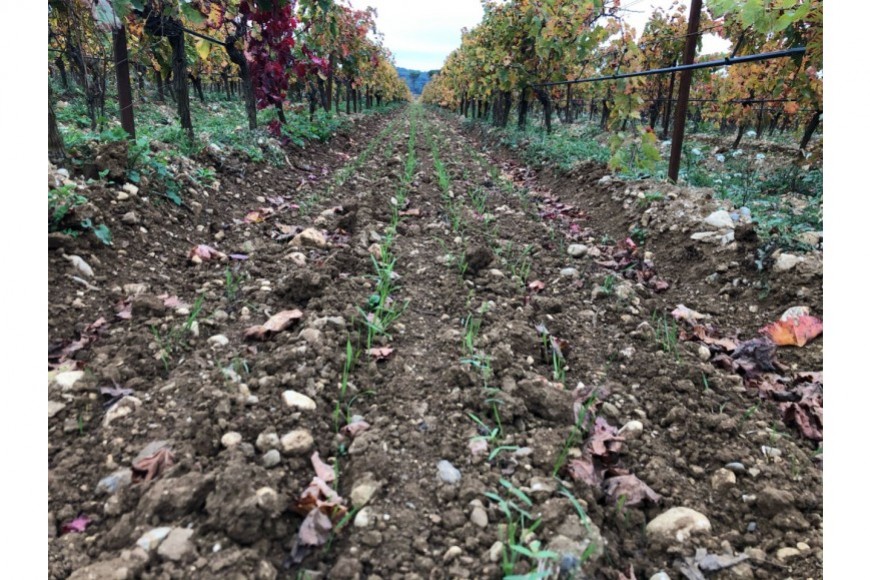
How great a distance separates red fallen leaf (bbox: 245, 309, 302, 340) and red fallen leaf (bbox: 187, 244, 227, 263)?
105 centimetres

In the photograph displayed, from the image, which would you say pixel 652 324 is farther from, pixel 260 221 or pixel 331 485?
pixel 260 221

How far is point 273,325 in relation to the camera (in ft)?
7.93

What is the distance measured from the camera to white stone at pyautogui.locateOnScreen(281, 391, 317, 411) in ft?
6.09

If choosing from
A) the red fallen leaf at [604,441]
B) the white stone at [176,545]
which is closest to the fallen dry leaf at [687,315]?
the red fallen leaf at [604,441]

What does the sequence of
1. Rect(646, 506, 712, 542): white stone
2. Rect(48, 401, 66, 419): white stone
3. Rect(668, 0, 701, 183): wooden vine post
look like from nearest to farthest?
1. Rect(646, 506, 712, 542): white stone
2. Rect(48, 401, 66, 419): white stone
3. Rect(668, 0, 701, 183): wooden vine post

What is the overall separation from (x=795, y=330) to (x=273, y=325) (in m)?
2.62

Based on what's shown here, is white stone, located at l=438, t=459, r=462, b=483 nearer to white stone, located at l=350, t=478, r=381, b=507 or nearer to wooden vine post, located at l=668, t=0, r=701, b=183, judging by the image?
white stone, located at l=350, t=478, r=381, b=507

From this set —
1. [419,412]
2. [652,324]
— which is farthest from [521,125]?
[419,412]

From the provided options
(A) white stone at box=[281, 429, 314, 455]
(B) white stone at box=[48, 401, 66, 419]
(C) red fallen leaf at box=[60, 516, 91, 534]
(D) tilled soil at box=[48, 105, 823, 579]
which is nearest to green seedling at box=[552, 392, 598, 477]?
(D) tilled soil at box=[48, 105, 823, 579]

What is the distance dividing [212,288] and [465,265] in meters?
1.53

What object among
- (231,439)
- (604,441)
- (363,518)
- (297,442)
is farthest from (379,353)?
(604,441)

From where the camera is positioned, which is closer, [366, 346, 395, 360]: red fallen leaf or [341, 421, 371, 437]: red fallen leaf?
[341, 421, 371, 437]: red fallen leaf

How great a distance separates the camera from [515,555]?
1321 mm

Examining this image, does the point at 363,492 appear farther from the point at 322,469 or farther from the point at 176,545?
the point at 176,545
